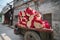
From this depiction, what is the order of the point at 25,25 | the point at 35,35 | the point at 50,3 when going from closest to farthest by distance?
the point at 35,35 < the point at 25,25 < the point at 50,3

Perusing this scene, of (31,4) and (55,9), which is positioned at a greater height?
(31,4)

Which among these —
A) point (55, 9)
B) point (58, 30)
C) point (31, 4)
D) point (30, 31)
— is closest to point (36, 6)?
point (31, 4)

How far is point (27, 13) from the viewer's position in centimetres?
614

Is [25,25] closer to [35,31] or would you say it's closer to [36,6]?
[35,31]

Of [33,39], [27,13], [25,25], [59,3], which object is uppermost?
[59,3]

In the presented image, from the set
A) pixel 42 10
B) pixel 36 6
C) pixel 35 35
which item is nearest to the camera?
pixel 35 35

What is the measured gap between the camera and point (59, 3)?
6.82m

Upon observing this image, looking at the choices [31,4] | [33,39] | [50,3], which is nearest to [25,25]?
[33,39]

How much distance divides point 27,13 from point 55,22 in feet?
6.14

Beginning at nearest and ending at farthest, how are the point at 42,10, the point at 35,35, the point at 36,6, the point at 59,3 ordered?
the point at 35,35 → the point at 59,3 → the point at 42,10 → the point at 36,6

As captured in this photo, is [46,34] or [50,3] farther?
[50,3]

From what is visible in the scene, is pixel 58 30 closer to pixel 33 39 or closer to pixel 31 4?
pixel 33 39

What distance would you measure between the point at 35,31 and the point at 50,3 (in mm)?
2920

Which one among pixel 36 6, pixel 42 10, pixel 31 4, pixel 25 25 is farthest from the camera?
pixel 31 4
